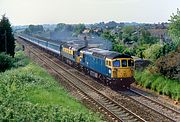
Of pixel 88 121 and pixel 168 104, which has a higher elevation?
pixel 88 121

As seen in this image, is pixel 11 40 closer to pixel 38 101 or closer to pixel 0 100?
pixel 38 101

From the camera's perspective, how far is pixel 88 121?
18.0 metres

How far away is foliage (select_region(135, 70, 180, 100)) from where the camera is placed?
1195 inches

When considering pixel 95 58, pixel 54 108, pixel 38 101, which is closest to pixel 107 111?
pixel 38 101

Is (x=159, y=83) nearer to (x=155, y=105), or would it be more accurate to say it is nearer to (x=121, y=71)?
(x=121, y=71)

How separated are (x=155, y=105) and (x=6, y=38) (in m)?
36.2

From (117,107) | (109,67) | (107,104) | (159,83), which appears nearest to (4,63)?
(109,67)

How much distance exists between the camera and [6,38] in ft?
196

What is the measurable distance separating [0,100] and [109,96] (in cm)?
1366

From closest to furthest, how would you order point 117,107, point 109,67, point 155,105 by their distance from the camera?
point 117,107 < point 155,105 < point 109,67

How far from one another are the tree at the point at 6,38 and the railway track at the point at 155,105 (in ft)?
98.2

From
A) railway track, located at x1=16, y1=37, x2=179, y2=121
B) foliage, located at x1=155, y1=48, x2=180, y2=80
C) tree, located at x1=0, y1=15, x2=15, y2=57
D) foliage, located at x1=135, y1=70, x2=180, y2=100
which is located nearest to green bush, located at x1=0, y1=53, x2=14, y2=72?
tree, located at x1=0, y1=15, x2=15, y2=57

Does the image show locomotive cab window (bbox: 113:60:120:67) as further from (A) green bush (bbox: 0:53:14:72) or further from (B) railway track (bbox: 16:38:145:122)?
(A) green bush (bbox: 0:53:14:72)

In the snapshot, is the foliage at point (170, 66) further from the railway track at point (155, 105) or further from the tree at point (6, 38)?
the tree at point (6, 38)
